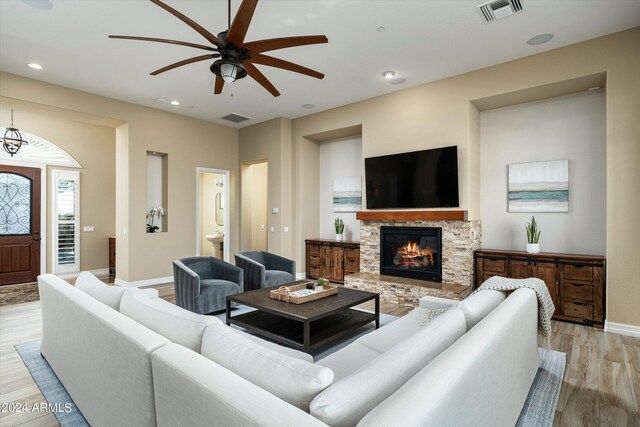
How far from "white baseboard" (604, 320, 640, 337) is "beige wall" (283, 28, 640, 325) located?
0.16 feet

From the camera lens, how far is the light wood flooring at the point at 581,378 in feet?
7.14

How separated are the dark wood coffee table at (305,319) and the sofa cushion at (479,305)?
1252 millimetres

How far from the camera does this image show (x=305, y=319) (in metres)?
2.78

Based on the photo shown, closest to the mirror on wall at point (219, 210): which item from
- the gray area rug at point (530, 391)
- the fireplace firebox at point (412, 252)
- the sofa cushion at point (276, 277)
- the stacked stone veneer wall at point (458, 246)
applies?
the sofa cushion at point (276, 277)

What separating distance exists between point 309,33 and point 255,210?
16.9 feet

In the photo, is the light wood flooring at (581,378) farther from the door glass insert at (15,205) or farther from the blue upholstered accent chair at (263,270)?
the door glass insert at (15,205)

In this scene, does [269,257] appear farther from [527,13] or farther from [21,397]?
[527,13]

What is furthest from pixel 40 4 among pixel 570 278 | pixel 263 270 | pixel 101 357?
pixel 570 278

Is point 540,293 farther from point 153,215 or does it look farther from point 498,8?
point 153,215

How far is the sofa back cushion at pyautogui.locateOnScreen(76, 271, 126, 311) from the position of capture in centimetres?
222

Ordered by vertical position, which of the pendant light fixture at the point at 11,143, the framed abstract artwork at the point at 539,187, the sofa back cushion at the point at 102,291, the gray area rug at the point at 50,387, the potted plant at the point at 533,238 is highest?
the pendant light fixture at the point at 11,143

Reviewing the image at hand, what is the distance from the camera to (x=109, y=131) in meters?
7.56

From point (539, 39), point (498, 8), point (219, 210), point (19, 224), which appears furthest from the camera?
point (219, 210)

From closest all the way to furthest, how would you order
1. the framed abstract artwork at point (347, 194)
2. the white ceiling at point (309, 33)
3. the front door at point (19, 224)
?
1. the white ceiling at point (309, 33)
2. the front door at point (19, 224)
3. the framed abstract artwork at point (347, 194)
